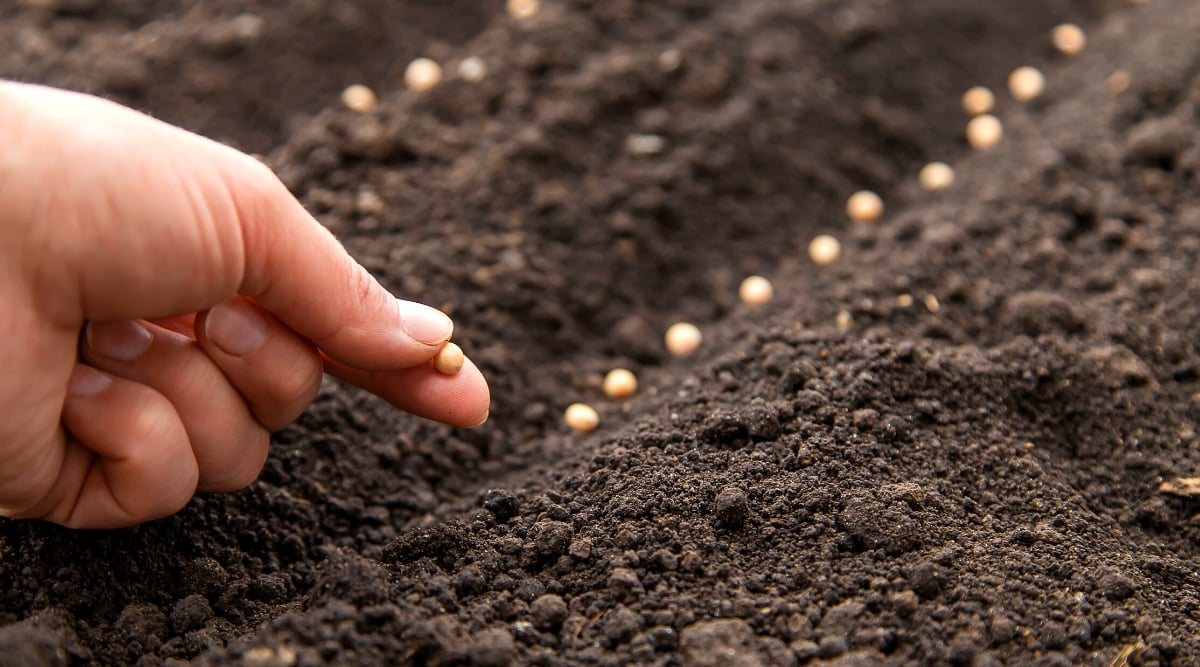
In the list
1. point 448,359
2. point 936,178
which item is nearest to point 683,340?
point 448,359

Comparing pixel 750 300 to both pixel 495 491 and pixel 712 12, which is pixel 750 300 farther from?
pixel 712 12

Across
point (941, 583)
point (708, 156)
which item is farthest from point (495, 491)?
point (708, 156)

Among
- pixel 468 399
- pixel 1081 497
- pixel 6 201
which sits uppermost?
pixel 6 201

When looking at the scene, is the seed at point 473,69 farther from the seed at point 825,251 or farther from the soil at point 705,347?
the seed at point 825,251

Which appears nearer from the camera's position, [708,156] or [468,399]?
[468,399]

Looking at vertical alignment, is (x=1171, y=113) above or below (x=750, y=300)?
above

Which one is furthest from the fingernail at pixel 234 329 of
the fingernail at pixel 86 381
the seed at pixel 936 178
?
the seed at pixel 936 178
